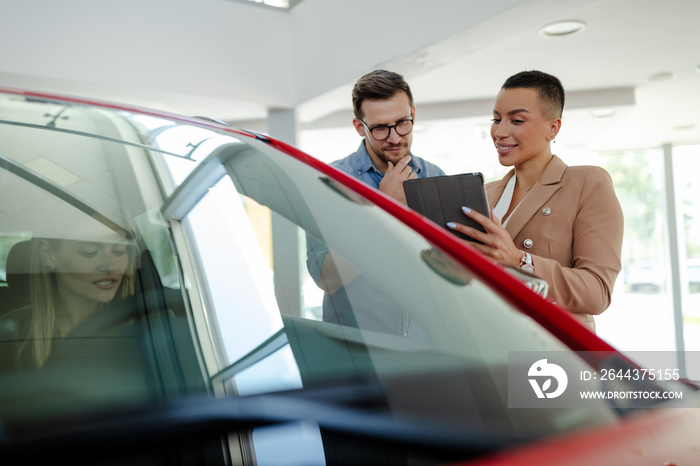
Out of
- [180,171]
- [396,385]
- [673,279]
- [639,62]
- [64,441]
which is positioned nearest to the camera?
[64,441]

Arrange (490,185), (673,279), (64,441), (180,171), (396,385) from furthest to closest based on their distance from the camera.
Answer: (673,279) < (490,185) < (180,171) < (396,385) < (64,441)

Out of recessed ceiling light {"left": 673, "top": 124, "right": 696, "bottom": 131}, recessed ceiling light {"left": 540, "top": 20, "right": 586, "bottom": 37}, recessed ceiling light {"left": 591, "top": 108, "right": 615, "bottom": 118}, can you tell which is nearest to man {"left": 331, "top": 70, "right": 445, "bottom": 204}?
recessed ceiling light {"left": 540, "top": 20, "right": 586, "bottom": 37}

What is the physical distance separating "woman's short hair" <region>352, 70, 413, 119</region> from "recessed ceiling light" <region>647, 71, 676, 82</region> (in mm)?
5039

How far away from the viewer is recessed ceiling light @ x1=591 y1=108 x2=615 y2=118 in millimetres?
6668

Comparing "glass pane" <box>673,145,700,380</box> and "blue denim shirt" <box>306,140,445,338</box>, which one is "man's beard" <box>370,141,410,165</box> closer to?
"blue denim shirt" <box>306,140,445,338</box>

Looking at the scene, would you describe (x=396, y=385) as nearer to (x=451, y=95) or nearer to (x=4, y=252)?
(x=4, y=252)

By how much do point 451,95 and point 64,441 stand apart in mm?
6645

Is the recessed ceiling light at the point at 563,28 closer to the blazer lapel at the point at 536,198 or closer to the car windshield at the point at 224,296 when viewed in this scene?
the blazer lapel at the point at 536,198

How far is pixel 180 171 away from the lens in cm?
86

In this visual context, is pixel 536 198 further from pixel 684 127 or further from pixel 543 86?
pixel 684 127

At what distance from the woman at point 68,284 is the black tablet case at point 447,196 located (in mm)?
737

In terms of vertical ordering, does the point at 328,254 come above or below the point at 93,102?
below

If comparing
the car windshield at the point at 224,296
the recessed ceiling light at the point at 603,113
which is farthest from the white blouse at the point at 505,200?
the recessed ceiling light at the point at 603,113

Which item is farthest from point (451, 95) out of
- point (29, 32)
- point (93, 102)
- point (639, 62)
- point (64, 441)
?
point (64, 441)
